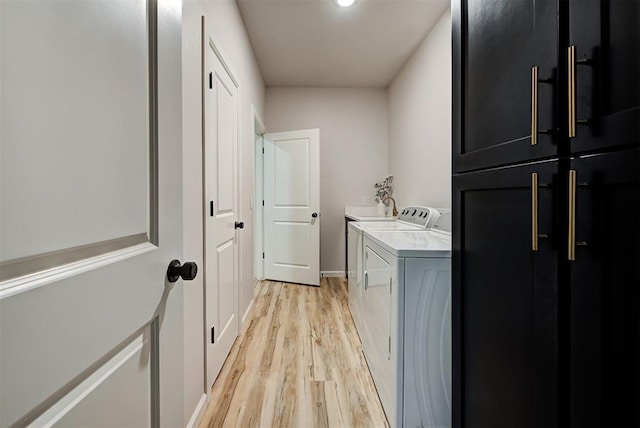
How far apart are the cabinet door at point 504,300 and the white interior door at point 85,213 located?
0.83m

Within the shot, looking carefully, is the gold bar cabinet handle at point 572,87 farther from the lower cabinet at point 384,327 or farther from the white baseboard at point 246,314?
Result: the white baseboard at point 246,314

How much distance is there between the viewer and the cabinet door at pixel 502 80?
0.70 m

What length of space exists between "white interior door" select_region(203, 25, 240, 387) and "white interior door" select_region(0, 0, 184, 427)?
1070 mm

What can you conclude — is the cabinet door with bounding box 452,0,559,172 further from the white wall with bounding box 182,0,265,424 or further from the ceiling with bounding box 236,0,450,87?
the ceiling with bounding box 236,0,450,87

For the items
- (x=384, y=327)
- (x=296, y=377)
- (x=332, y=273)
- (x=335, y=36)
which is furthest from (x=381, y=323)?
(x=332, y=273)

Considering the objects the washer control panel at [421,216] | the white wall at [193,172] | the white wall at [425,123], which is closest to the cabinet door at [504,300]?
the white wall at [193,172]

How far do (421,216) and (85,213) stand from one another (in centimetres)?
264

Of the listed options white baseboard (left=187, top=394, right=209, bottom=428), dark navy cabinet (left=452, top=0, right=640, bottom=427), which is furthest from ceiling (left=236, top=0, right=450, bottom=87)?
white baseboard (left=187, top=394, right=209, bottom=428)

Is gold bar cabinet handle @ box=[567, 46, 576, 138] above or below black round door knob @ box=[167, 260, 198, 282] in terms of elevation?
above

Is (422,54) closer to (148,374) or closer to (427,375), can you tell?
(427,375)

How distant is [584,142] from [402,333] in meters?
1.07

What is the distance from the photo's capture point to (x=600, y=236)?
595 millimetres

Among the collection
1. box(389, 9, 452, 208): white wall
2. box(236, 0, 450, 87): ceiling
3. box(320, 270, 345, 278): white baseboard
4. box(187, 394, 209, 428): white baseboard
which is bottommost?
box(187, 394, 209, 428): white baseboard

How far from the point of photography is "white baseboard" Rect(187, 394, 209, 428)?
1512 millimetres
